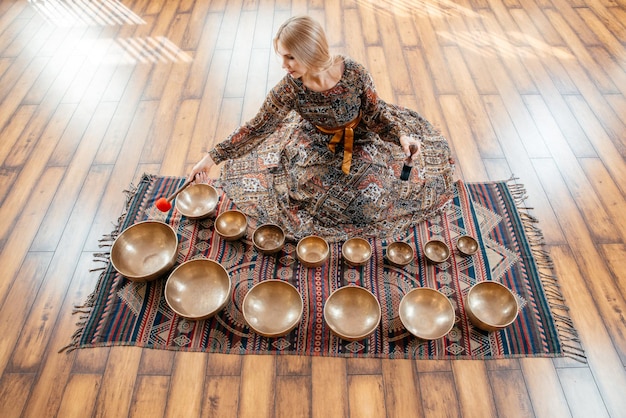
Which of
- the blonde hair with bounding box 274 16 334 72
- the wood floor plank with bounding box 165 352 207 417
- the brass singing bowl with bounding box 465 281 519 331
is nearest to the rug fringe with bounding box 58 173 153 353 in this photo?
the wood floor plank with bounding box 165 352 207 417

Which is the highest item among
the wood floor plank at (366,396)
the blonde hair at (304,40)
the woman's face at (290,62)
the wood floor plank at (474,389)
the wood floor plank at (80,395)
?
the blonde hair at (304,40)

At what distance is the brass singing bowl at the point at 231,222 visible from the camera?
2076 mm

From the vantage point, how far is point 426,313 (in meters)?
1.78

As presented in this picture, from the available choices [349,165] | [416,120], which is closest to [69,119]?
[349,165]

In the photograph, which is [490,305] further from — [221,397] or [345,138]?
[221,397]

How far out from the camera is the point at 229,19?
356 centimetres

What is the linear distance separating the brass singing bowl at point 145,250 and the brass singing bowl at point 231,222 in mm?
231

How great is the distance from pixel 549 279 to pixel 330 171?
3.86ft

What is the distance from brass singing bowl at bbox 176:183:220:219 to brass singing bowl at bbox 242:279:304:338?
1.87ft

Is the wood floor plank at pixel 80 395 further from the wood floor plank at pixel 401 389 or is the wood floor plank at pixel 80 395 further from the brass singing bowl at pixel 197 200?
the wood floor plank at pixel 401 389

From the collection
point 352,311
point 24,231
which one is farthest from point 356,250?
point 24,231

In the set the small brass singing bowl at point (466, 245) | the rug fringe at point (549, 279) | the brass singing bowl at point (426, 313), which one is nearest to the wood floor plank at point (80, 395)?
the brass singing bowl at point (426, 313)

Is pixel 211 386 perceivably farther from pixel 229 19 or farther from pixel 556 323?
pixel 229 19

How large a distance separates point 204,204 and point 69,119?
135 centimetres
